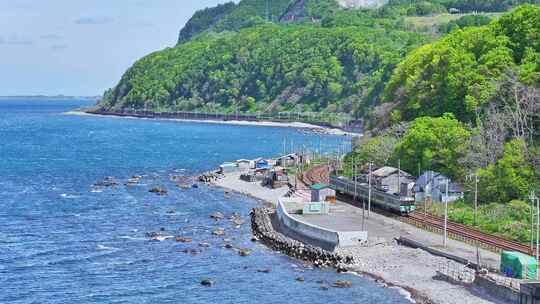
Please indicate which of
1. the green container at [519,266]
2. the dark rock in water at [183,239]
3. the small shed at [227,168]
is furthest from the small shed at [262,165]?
the green container at [519,266]

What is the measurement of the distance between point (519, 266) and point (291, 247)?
65.7 ft

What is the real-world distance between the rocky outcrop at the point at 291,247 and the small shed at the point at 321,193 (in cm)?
465

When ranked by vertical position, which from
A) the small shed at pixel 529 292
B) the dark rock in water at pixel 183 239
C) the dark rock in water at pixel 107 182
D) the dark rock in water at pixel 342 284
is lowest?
the dark rock in water at pixel 107 182

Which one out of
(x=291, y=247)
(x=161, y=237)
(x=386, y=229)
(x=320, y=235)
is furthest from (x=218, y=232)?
(x=386, y=229)

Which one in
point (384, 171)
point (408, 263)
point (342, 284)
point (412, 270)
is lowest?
point (342, 284)

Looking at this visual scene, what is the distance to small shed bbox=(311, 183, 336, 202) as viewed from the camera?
288 feet

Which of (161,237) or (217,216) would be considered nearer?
(161,237)

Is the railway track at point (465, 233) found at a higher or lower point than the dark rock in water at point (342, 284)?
higher

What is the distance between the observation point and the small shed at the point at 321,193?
8769 centimetres

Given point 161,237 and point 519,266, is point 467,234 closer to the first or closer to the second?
point 519,266

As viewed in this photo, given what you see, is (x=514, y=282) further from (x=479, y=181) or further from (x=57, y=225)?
(x=57, y=225)

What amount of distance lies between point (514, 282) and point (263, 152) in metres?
110

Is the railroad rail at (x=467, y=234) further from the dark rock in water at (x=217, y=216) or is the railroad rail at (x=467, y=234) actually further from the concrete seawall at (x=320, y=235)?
the dark rock in water at (x=217, y=216)

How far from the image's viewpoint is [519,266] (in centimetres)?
5722
